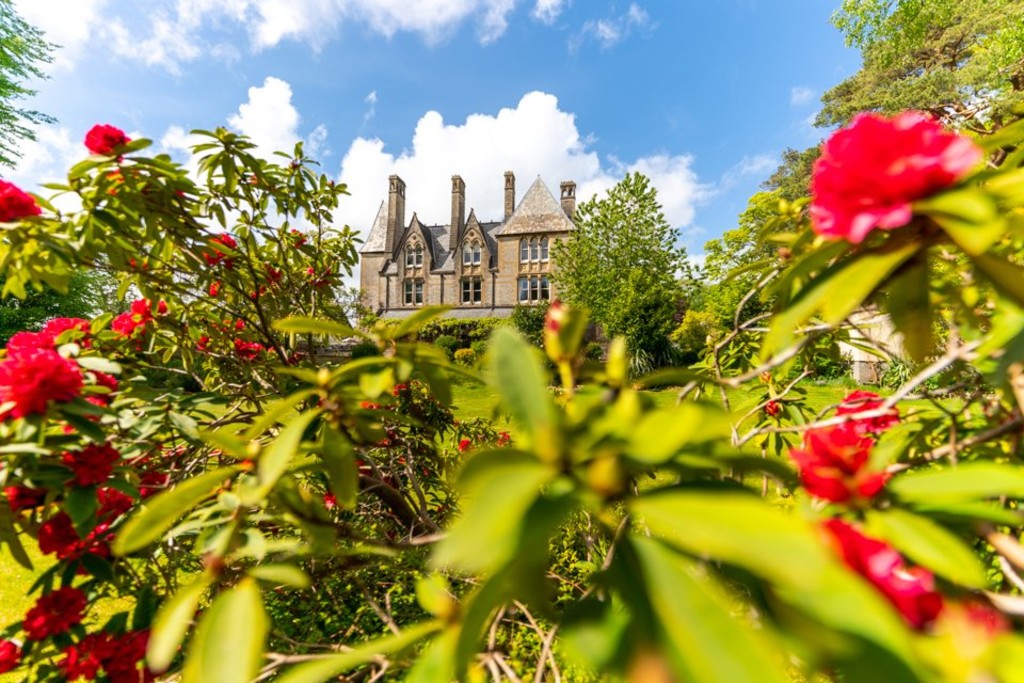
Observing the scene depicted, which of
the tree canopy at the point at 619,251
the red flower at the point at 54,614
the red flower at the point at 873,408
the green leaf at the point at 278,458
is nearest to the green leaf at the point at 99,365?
the red flower at the point at 54,614

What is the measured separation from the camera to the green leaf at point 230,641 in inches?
17.8

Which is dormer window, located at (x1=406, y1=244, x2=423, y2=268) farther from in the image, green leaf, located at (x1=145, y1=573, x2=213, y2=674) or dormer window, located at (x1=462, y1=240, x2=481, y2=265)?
green leaf, located at (x1=145, y1=573, x2=213, y2=674)

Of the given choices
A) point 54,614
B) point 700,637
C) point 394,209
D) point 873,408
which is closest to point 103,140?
point 54,614

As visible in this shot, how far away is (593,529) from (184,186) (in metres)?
2.20

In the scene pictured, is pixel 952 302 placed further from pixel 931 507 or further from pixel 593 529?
pixel 593 529

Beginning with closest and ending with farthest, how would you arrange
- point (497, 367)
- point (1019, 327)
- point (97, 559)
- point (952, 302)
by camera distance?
point (497, 367), point (1019, 327), point (952, 302), point (97, 559)

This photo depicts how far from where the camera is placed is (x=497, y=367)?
1.47ft

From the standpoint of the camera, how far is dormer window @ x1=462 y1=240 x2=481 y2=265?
28016 mm

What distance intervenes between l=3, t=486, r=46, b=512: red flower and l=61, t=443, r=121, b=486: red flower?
174 millimetres

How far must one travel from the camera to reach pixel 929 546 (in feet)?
1.41

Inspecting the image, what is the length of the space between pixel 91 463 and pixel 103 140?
115 cm

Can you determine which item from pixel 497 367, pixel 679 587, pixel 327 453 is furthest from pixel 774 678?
pixel 327 453

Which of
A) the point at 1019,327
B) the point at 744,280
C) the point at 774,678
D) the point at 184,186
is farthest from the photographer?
the point at 744,280

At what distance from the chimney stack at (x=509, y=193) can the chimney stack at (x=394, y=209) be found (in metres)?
7.21
